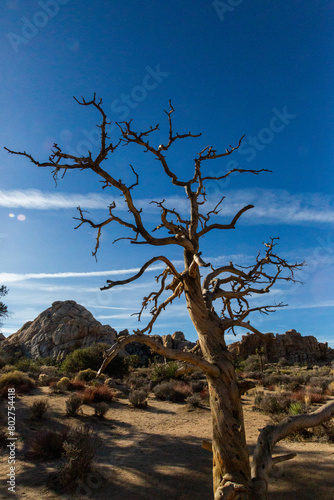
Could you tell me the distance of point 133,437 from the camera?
10.2 meters

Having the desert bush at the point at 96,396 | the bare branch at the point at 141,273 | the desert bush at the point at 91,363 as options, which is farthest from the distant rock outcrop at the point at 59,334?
the bare branch at the point at 141,273

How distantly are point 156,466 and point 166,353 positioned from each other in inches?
215

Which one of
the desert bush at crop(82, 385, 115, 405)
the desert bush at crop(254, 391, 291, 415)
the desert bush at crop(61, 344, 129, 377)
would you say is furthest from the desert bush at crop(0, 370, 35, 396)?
the desert bush at crop(254, 391, 291, 415)

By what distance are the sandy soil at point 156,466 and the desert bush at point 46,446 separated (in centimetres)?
30

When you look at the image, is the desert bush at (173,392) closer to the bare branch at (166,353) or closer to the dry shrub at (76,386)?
the dry shrub at (76,386)

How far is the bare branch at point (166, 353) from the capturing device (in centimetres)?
395

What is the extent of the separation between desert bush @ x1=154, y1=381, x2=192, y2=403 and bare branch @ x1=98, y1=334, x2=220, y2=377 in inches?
532

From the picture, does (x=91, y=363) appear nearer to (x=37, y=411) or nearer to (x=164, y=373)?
(x=164, y=373)

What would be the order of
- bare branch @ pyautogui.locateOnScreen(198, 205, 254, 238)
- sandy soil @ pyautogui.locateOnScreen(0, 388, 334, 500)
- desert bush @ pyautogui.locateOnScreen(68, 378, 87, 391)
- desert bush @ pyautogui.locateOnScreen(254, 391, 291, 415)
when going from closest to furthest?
bare branch @ pyautogui.locateOnScreen(198, 205, 254, 238) → sandy soil @ pyautogui.locateOnScreen(0, 388, 334, 500) → desert bush @ pyautogui.locateOnScreen(254, 391, 291, 415) → desert bush @ pyautogui.locateOnScreen(68, 378, 87, 391)

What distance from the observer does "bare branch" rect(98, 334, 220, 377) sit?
3.95 metres

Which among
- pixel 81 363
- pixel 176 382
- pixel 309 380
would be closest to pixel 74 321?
pixel 81 363

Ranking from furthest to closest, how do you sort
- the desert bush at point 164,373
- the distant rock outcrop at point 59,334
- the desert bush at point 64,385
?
the distant rock outcrop at point 59,334 < the desert bush at point 164,373 < the desert bush at point 64,385

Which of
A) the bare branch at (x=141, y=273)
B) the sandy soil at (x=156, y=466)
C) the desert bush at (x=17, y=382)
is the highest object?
the bare branch at (x=141, y=273)

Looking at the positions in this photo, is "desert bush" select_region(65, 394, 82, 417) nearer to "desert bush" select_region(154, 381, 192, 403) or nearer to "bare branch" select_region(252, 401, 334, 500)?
"desert bush" select_region(154, 381, 192, 403)
